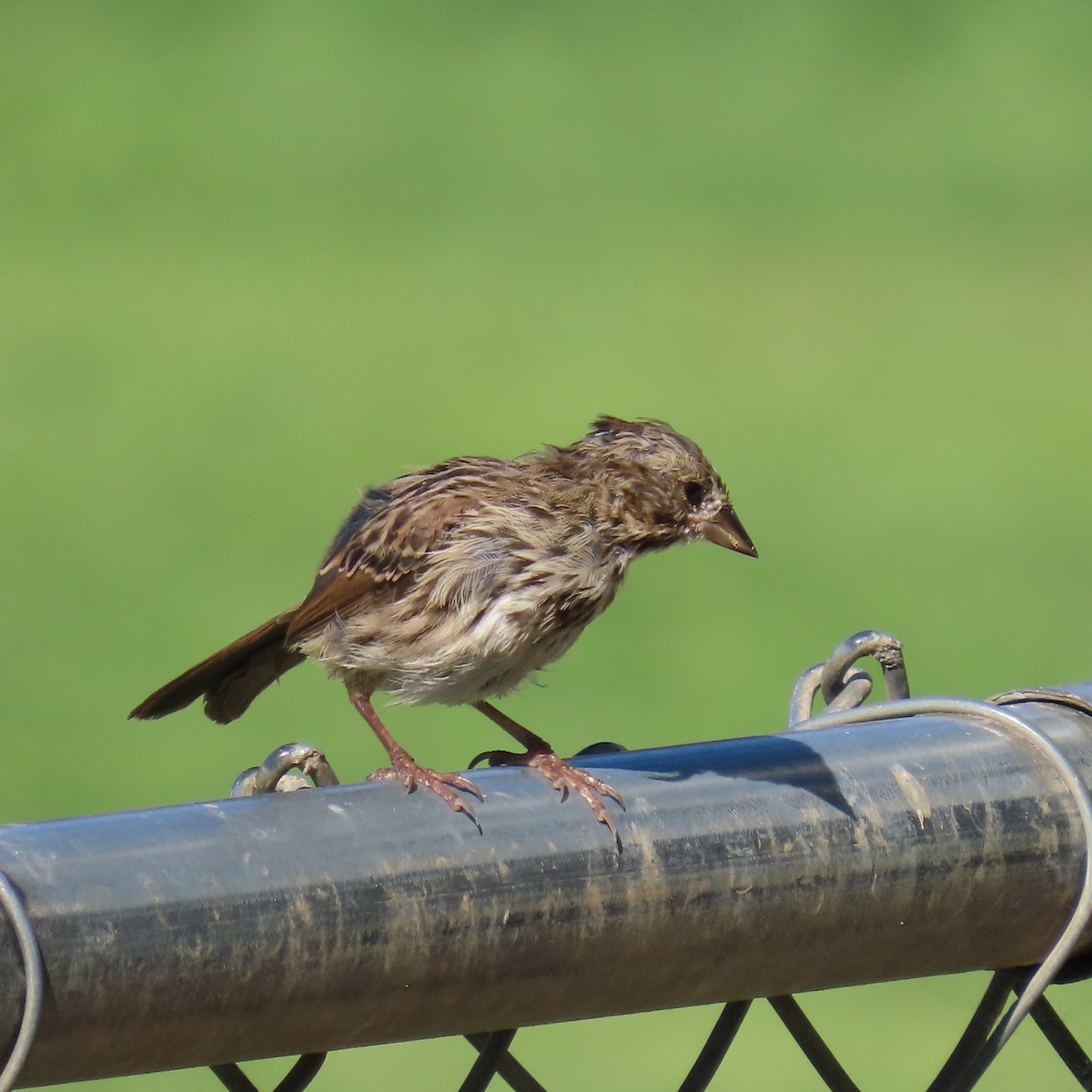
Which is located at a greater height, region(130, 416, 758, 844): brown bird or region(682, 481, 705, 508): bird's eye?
region(682, 481, 705, 508): bird's eye

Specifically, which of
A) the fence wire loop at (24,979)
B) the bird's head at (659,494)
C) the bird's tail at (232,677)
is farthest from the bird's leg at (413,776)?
the bird's head at (659,494)

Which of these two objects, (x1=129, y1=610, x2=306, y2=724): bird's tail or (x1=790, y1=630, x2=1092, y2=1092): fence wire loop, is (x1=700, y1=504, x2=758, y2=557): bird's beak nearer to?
(x1=129, y1=610, x2=306, y2=724): bird's tail

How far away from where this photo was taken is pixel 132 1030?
1920 millimetres

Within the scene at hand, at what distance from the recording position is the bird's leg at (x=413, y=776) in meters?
2.14

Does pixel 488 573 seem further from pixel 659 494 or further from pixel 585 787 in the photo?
pixel 585 787

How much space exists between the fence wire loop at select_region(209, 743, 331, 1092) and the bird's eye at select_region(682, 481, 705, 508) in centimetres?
156

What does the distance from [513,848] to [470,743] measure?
7.26 m

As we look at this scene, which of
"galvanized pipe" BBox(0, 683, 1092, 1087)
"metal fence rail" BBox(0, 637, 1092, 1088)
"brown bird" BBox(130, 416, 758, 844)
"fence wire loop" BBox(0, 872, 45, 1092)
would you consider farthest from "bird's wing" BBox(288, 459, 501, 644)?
"fence wire loop" BBox(0, 872, 45, 1092)

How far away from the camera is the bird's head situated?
421cm

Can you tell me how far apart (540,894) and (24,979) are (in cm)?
53

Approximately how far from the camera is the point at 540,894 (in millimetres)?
2152

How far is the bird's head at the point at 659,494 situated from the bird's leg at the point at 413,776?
0.60 m

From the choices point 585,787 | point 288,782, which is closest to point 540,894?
point 585,787

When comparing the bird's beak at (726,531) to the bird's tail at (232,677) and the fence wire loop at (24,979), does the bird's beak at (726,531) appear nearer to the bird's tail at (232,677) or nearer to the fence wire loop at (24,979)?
the bird's tail at (232,677)
